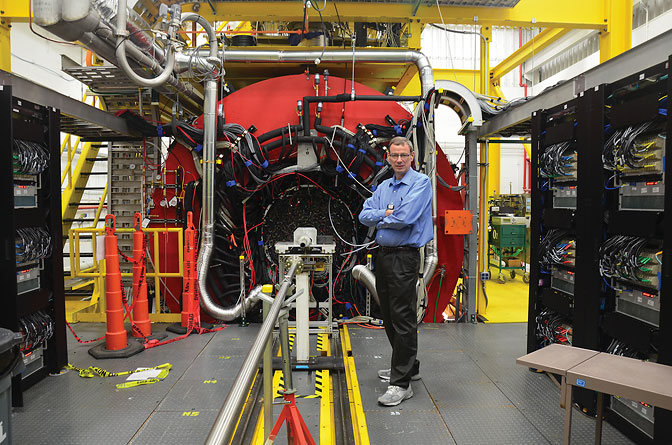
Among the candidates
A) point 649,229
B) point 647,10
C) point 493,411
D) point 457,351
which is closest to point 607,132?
point 649,229

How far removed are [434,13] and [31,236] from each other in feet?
16.5

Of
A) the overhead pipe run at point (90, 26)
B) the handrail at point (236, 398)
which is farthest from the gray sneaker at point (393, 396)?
the overhead pipe run at point (90, 26)

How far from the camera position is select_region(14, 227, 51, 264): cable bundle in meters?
3.39

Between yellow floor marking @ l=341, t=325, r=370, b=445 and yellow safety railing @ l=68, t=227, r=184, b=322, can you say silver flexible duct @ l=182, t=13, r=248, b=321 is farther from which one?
yellow floor marking @ l=341, t=325, r=370, b=445

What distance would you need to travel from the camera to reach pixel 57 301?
12.3ft

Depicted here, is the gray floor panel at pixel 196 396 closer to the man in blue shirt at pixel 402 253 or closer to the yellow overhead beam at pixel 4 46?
the man in blue shirt at pixel 402 253

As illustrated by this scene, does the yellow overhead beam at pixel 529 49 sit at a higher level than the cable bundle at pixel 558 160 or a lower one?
higher

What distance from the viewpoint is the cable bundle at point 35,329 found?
11.0 feet

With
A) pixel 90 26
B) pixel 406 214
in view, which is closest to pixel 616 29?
pixel 406 214

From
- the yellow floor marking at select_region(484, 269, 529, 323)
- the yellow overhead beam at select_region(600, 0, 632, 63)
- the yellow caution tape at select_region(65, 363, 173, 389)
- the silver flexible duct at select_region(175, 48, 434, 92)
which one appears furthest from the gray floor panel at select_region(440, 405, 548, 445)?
the yellow overhead beam at select_region(600, 0, 632, 63)

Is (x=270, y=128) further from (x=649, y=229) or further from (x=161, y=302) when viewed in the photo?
(x=649, y=229)

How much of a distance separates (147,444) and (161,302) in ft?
10.5

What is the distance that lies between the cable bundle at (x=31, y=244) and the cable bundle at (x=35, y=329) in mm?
495

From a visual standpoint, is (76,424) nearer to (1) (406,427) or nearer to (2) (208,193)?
(1) (406,427)
